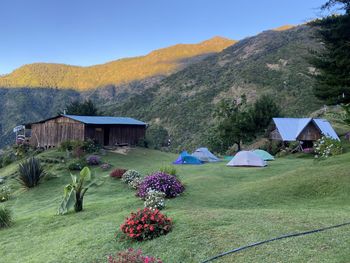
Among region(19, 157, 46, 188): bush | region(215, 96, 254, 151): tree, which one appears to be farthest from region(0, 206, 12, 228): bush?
region(215, 96, 254, 151): tree

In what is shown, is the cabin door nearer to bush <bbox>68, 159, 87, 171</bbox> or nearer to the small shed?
bush <bbox>68, 159, 87, 171</bbox>

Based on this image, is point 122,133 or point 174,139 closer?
point 122,133

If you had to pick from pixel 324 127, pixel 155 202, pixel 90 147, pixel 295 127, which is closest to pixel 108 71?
pixel 90 147

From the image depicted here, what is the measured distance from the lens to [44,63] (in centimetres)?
16888

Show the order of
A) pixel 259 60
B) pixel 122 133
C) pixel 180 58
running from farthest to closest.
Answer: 1. pixel 180 58
2. pixel 259 60
3. pixel 122 133

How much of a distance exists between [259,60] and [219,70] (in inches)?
427

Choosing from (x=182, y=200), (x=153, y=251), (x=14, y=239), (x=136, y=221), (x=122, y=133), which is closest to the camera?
(x=153, y=251)

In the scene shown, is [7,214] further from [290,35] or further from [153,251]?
[290,35]

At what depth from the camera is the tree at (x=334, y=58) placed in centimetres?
2638

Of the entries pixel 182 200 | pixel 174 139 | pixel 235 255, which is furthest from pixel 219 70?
pixel 235 255

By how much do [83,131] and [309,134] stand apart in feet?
74.6

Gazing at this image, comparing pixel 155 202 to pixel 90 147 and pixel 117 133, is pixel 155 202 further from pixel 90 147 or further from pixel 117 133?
pixel 117 133

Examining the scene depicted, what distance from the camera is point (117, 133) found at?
4025cm

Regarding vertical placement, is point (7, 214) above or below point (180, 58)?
below
